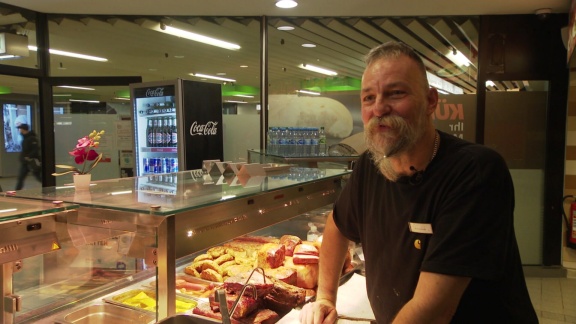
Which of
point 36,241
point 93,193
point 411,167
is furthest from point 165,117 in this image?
point 411,167

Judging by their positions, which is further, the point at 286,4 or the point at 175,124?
the point at 175,124

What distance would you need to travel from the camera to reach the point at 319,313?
158 centimetres

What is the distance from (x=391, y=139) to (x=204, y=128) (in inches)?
159

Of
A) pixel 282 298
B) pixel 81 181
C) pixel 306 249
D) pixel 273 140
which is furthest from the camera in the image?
pixel 273 140

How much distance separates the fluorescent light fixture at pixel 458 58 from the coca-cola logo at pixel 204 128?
10.7 ft

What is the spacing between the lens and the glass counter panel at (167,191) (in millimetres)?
1568

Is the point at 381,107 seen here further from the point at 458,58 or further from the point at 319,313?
the point at 458,58

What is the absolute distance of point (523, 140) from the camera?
566 centimetres

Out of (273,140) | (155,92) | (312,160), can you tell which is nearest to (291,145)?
(312,160)

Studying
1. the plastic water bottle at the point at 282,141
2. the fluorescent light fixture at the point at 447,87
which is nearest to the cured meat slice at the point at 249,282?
the plastic water bottle at the point at 282,141

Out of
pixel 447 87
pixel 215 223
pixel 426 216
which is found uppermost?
pixel 447 87

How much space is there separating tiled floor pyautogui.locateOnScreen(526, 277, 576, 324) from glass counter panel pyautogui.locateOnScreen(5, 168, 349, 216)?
3.21 m

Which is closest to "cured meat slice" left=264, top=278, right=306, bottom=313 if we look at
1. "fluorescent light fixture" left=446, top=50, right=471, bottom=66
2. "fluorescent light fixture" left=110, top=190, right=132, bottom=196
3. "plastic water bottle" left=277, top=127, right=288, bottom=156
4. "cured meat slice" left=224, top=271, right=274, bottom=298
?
"cured meat slice" left=224, top=271, right=274, bottom=298

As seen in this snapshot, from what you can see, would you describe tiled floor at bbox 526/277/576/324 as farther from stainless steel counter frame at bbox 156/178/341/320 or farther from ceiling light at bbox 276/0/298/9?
ceiling light at bbox 276/0/298/9
